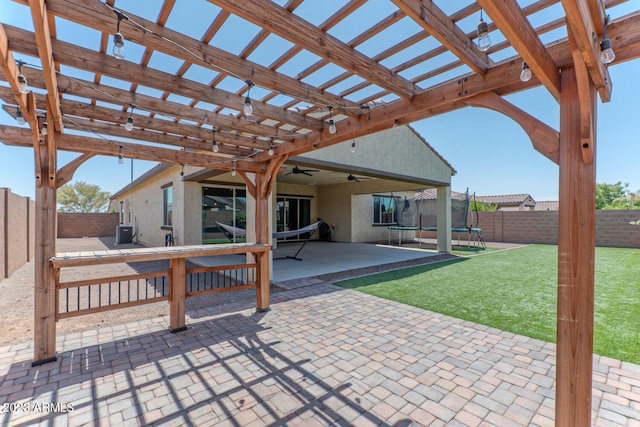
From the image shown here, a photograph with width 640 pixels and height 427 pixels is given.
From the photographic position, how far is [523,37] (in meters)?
1.39

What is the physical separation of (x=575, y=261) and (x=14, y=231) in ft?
30.1

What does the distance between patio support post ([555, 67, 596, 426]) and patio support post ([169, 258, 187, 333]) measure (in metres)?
3.45

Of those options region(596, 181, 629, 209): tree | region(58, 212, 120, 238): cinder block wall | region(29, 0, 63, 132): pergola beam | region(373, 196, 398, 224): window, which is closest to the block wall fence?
region(373, 196, 398, 224): window

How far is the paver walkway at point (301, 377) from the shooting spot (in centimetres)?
202

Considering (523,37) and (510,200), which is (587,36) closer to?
(523,37)

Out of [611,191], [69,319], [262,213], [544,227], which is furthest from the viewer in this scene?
[611,191]

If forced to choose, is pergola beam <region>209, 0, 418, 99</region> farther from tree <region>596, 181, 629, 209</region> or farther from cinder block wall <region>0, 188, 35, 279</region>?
tree <region>596, 181, 629, 209</region>

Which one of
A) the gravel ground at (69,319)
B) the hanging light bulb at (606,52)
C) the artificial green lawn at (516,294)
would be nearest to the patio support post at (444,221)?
the artificial green lawn at (516,294)

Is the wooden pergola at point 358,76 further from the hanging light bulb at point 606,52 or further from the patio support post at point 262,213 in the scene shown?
the patio support post at point 262,213

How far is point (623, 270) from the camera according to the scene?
21.7 feet

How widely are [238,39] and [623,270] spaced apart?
901 cm

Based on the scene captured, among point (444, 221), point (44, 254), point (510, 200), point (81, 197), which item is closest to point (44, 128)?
point (44, 254)

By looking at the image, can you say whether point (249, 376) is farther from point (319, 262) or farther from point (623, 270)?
point (623, 270)

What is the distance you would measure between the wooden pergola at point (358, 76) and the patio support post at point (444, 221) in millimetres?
8066
